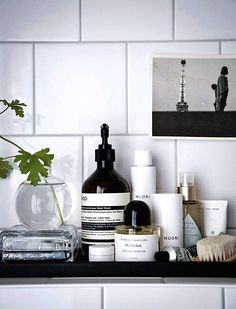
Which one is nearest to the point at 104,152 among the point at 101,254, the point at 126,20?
the point at 101,254

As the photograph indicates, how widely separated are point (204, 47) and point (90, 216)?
0.41m

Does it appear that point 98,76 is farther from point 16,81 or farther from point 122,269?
point 122,269

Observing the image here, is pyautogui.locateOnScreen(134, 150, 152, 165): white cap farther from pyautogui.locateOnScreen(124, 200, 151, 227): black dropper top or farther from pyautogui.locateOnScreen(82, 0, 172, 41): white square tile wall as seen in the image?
pyautogui.locateOnScreen(82, 0, 172, 41): white square tile wall

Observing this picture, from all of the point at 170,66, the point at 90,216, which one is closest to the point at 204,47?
the point at 170,66

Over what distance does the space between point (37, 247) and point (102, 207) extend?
0.12 meters

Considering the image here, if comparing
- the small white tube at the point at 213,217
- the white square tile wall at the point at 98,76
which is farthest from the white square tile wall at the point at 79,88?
the small white tube at the point at 213,217

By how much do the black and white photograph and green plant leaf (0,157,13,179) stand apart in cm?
29

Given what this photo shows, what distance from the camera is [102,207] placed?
2.23 ft

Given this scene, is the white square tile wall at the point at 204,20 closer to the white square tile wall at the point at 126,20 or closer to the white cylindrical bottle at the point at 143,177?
the white square tile wall at the point at 126,20

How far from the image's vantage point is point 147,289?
0.67 meters

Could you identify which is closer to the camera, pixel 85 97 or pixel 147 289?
pixel 147 289

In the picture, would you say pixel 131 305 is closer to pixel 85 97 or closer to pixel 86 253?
pixel 86 253

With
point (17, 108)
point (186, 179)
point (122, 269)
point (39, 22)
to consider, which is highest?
point (39, 22)

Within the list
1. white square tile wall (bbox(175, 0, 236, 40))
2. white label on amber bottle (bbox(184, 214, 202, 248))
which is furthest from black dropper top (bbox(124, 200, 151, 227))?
white square tile wall (bbox(175, 0, 236, 40))
